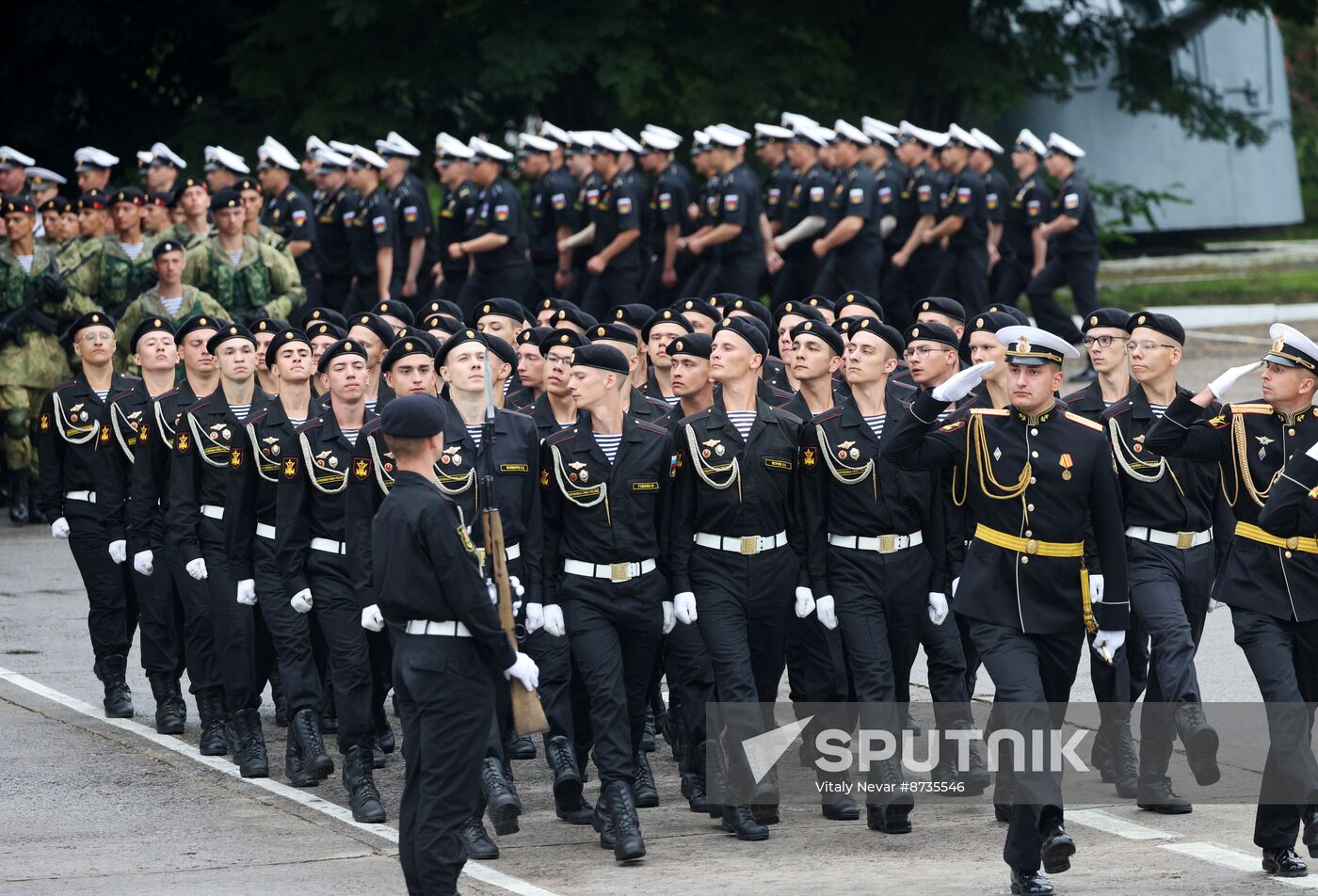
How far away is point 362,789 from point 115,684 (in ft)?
8.12

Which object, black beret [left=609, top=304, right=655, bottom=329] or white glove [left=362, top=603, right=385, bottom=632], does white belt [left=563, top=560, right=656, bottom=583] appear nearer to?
white glove [left=362, top=603, right=385, bottom=632]

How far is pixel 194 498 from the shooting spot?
33.5 ft

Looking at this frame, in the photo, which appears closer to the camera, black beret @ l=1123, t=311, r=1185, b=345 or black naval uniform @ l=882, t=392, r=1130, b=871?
black naval uniform @ l=882, t=392, r=1130, b=871

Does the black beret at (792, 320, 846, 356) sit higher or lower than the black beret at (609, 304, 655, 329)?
lower

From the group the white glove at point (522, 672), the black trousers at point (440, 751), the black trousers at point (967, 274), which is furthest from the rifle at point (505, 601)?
the black trousers at point (967, 274)

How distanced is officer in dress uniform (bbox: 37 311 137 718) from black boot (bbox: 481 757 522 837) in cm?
292

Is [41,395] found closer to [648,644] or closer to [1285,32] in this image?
[648,644]

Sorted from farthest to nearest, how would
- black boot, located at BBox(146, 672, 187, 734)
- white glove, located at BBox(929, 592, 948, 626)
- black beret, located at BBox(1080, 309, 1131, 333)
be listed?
black boot, located at BBox(146, 672, 187, 734) → black beret, located at BBox(1080, 309, 1131, 333) → white glove, located at BBox(929, 592, 948, 626)

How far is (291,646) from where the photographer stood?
9617mm

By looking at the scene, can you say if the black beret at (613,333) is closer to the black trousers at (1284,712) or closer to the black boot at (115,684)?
the black boot at (115,684)

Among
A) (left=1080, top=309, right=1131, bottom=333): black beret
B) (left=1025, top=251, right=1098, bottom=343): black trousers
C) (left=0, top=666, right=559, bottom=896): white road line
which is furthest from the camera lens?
(left=1025, top=251, right=1098, bottom=343): black trousers

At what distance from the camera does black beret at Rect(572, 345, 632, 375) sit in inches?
360

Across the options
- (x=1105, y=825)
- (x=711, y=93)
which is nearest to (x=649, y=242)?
(x=711, y=93)

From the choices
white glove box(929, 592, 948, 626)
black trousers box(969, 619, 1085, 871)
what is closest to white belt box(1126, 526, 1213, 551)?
white glove box(929, 592, 948, 626)
